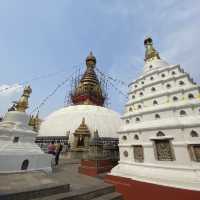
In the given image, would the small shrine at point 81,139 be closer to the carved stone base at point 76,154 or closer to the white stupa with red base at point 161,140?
the carved stone base at point 76,154

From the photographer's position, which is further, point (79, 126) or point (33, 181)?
point (79, 126)

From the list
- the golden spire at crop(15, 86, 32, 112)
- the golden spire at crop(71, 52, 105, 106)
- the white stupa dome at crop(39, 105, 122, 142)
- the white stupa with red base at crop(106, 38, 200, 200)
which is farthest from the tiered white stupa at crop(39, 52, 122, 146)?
Result: the white stupa with red base at crop(106, 38, 200, 200)

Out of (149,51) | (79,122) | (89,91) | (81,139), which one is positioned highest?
(89,91)

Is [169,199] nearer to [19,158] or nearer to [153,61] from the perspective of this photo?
[19,158]

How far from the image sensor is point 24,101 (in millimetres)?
10492

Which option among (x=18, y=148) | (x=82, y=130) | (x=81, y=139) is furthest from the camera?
(x=82, y=130)

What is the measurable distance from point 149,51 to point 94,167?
10.3 m

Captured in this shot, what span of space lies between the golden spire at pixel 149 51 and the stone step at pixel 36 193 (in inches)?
421

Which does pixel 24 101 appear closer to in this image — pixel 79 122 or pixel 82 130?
pixel 82 130

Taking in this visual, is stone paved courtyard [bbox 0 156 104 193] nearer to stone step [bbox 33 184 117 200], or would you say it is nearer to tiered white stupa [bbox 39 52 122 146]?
stone step [bbox 33 184 117 200]

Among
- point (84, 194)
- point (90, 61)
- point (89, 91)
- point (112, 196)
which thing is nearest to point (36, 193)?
point (84, 194)

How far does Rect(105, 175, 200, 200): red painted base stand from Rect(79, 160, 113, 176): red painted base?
1.41m

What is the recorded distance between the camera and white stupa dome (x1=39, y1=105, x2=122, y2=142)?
21391 millimetres

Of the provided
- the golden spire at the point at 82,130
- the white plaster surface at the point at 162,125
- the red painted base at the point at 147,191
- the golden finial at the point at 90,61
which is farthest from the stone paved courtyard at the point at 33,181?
the golden finial at the point at 90,61
